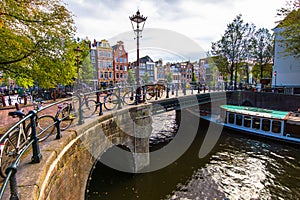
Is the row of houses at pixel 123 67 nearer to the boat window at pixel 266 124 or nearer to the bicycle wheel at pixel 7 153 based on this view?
the boat window at pixel 266 124

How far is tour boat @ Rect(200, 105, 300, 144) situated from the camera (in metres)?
12.9

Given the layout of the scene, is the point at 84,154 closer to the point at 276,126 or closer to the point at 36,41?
the point at 36,41

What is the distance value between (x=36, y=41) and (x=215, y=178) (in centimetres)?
1027

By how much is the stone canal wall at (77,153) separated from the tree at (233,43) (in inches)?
949

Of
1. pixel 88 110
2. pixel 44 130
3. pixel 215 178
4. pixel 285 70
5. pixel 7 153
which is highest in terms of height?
pixel 285 70

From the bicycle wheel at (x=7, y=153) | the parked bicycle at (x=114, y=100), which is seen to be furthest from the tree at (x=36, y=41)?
the bicycle wheel at (x=7, y=153)

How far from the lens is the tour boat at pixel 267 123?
12.9m

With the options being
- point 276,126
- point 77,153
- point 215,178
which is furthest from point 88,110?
point 276,126

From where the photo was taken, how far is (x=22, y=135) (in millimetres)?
3797

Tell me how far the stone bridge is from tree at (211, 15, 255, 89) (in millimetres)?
21422

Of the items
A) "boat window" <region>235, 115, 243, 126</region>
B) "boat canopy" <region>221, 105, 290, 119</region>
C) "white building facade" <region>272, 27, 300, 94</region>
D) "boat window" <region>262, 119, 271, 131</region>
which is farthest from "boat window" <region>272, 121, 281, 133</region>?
"white building facade" <region>272, 27, 300, 94</region>

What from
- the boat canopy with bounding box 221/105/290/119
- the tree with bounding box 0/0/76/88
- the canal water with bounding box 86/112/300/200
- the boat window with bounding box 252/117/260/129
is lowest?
the canal water with bounding box 86/112/300/200

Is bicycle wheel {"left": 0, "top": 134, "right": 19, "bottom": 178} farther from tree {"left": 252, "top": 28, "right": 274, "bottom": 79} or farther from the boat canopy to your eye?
tree {"left": 252, "top": 28, "right": 274, "bottom": 79}

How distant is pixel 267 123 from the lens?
1424 cm
